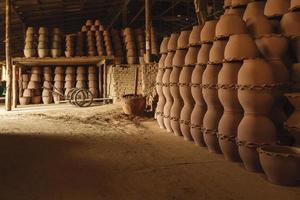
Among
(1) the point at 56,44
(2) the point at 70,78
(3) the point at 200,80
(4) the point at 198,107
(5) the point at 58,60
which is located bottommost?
(4) the point at 198,107

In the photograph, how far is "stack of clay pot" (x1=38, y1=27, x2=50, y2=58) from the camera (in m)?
14.0

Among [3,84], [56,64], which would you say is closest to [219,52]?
[56,64]

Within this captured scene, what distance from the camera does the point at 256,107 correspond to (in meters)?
4.18

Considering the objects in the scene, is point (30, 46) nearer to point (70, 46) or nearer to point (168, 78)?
point (70, 46)

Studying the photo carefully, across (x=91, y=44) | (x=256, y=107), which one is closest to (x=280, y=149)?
(x=256, y=107)

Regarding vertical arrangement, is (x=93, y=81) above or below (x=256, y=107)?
above

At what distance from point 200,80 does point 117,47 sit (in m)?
9.28

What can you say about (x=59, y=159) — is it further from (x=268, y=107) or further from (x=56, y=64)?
(x=56, y=64)

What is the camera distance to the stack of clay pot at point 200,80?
5645mm

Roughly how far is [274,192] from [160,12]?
17619mm

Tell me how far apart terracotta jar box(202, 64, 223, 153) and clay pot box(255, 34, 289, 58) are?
3.04ft

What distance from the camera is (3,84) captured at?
68.6ft

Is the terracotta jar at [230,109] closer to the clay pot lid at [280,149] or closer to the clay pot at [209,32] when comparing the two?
the clay pot lid at [280,149]

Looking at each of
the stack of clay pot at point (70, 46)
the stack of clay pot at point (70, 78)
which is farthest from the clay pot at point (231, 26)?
the stack of clay pot at point (70, 78)
